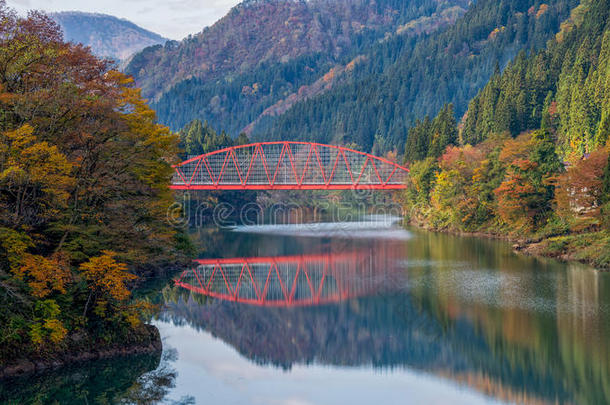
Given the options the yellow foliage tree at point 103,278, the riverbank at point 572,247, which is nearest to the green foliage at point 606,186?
the riverbank at point 572,247

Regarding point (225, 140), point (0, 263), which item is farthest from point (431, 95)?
point (0, 263)

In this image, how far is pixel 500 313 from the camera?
31.6m

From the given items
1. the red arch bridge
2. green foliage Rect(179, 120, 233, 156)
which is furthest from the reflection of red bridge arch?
green foliage Rect(179, 120, 233, 156)

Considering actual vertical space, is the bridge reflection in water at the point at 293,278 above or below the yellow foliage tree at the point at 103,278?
below

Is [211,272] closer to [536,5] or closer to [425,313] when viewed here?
[425,313]

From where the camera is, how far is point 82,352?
23.5 meters

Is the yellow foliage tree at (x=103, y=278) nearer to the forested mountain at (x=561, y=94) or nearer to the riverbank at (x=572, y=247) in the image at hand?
the riverbank at (x=572, y=247)

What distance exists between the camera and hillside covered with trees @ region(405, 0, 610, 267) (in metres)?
47.8

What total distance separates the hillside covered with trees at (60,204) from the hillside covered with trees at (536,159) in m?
31.1

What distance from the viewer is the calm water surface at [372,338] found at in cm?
2262

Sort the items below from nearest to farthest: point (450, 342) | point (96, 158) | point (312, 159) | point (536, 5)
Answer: point (96, 158) < point (450, 342) < point (312, 159) < point (536, 5)

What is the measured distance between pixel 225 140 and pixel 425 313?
282ft

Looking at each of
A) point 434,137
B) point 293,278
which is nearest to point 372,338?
point 293,278

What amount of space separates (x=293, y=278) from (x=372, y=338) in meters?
15.9
